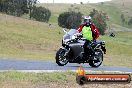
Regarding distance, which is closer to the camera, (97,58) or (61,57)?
(61,57)

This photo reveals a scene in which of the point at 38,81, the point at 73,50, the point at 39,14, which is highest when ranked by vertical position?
the point at 38,81

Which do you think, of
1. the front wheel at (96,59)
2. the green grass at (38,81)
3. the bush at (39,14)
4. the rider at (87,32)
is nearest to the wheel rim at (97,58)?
the front wheel at (96,59)

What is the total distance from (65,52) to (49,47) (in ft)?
124

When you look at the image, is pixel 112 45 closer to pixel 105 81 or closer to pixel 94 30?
pixel 94 30

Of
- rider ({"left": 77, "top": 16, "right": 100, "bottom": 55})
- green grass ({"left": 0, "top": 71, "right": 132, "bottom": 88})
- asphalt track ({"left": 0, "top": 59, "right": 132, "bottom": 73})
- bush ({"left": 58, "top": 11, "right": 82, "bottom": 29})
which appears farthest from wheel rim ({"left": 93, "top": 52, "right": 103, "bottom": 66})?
bush ({"left": 58, "top": 11, "right": 82, "bottom": 29})

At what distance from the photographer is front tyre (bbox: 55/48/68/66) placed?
1833cm

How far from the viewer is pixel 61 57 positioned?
18.4 metres

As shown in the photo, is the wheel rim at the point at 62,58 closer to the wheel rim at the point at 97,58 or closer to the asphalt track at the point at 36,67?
the asphalt track at the point at 36,67

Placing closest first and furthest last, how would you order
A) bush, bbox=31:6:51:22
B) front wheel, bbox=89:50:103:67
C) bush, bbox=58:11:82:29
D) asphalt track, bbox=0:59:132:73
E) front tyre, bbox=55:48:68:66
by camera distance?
asphalt track, bbox=0:59:132:73 → front tyre, bbox=55:48:68:66 → front wheel, bbox=89:50:103:67 → bush, bbox=58:11:82:29 → bush, bbox=31:6:51:22

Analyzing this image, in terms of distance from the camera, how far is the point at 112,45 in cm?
6925

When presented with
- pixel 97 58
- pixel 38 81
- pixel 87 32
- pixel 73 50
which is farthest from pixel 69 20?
pixel 38 81

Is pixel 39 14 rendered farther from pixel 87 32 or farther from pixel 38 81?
pixel 38 81

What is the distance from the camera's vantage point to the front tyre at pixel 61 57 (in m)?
18.3

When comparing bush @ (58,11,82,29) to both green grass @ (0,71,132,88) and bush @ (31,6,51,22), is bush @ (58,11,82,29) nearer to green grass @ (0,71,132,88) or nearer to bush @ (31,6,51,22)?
bush @ (31,6,51,22)
